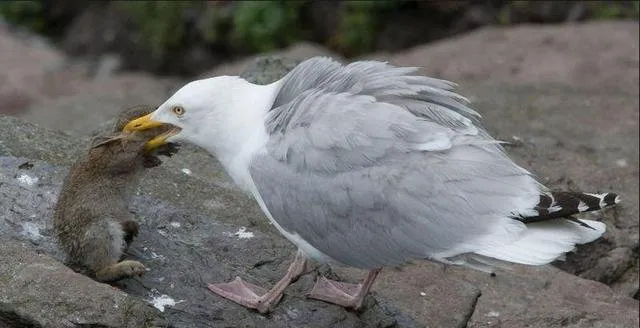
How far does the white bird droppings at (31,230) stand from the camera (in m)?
5.11

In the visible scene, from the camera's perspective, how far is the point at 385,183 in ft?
15.4

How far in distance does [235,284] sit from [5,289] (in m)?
1.03

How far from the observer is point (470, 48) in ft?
35.4

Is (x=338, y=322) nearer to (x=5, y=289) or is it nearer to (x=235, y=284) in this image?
(x=235, y=284)

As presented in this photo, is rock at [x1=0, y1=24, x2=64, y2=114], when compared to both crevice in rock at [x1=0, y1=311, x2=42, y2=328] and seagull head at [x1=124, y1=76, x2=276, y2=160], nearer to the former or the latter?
seagull head at [x1=124, y1=76, x2=276, y2=160]

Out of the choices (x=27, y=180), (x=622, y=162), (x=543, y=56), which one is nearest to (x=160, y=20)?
(x=543, y=56)

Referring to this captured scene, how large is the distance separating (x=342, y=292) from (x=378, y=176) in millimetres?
774

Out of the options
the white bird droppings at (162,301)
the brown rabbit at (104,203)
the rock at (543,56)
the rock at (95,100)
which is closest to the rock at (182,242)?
the white bird droppings at (162,301)

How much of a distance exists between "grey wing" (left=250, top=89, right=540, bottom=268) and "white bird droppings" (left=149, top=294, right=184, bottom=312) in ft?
1.88

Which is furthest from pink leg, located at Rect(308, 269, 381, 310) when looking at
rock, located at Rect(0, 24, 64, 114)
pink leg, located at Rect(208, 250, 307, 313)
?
rock, located at Rect(0, 24, 64, 114)

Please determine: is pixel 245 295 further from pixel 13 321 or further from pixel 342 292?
pixel 13 321

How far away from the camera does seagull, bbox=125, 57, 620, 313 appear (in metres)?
4.67

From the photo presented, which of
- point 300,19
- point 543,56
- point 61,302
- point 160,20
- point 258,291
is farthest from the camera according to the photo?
point 160,20

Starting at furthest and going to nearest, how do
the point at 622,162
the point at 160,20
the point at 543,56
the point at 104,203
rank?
the point at 160,20, the point at 543,56, the point at 622,162, the point at 104,203
